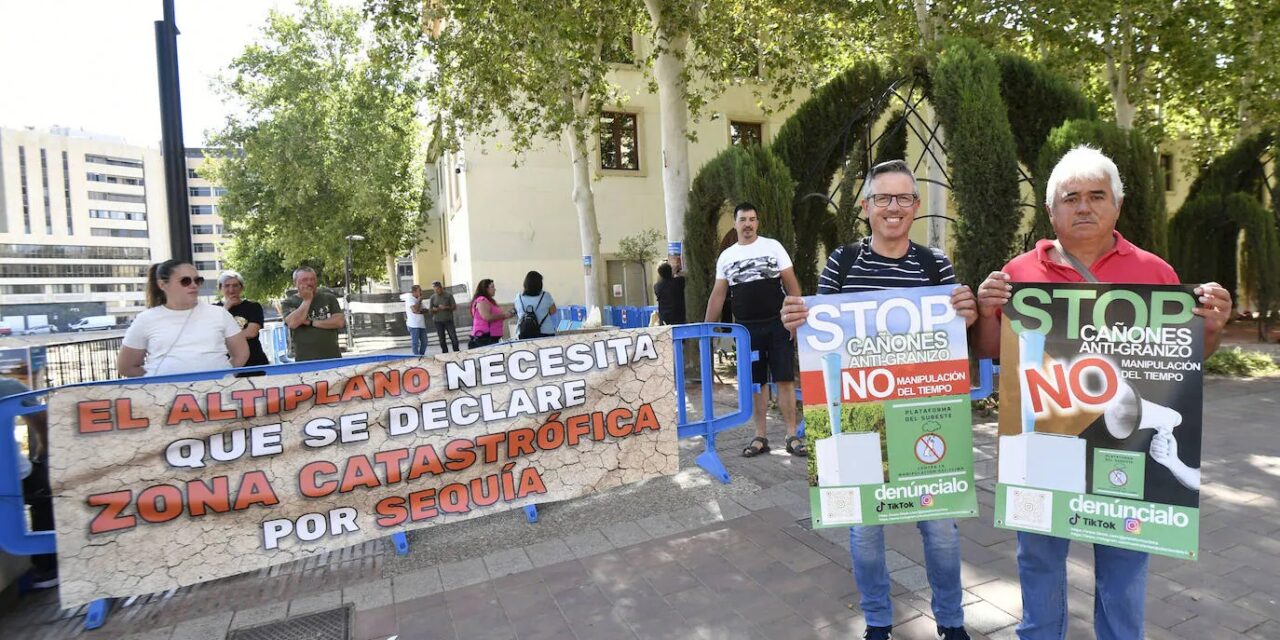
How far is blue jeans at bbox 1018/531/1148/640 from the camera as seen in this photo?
87.4 inches

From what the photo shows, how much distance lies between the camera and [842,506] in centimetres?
260

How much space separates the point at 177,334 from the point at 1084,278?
17.0 ft

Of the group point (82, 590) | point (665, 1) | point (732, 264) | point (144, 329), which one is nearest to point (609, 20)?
point (665, 1)

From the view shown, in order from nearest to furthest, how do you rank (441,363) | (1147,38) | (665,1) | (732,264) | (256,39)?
(441,363) → (732,264) → (665,1) → (1147,38) → (256,39)

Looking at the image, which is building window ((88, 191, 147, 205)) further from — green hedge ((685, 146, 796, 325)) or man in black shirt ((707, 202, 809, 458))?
man in black shirt ((707, 202, 809, 458))

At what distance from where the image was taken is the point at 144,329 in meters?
4.35

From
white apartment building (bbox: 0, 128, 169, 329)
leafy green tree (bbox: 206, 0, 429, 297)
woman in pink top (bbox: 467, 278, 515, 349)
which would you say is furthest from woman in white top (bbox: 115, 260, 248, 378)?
white apartment building (bbox: 0, 128, 169, 329)

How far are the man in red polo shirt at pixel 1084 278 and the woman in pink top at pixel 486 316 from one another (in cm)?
773

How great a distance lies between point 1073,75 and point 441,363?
19.3 metres

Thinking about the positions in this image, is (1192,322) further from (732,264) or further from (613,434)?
(732,264)

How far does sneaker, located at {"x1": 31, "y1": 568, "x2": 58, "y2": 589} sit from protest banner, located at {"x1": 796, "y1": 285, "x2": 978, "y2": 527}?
4.52 metres

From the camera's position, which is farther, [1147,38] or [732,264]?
[1147,38]

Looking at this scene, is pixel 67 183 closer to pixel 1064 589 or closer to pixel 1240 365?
pixel 1064 589

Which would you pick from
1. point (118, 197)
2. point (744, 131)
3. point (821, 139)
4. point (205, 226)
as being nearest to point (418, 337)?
point (821, 139)
